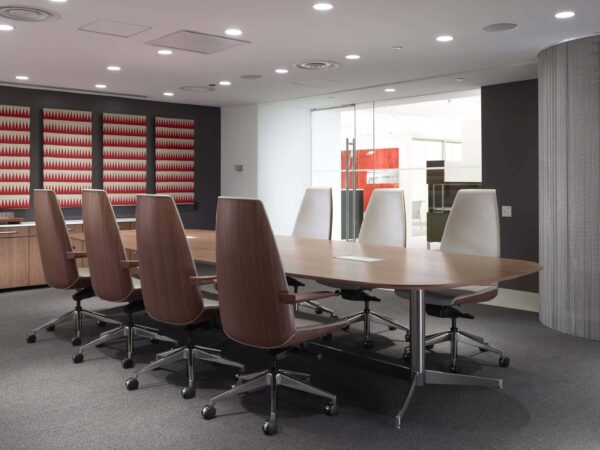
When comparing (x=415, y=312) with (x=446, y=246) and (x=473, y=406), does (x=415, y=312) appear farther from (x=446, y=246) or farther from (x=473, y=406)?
(x=446, y=246)

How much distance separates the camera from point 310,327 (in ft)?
10.8

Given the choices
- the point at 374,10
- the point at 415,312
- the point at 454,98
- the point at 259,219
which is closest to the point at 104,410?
the point at 259,219

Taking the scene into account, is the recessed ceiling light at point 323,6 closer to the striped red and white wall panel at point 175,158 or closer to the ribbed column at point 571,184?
the ribbed column at point 571,184

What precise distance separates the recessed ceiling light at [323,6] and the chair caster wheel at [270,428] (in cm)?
282

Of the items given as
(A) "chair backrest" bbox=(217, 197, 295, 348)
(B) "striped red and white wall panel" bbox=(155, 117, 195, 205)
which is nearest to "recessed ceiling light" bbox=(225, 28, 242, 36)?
(A) "chair backrest" bbox=(217, 197, 295, 348)

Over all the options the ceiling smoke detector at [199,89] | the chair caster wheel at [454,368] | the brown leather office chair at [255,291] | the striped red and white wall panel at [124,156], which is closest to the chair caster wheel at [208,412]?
the brown leather office chair at [255,291]

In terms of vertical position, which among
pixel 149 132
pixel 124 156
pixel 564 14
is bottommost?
pixel 124 156

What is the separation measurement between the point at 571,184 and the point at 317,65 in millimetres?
2769

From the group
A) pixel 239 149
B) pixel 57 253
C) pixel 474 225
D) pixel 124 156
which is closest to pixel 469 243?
pixel 474 225

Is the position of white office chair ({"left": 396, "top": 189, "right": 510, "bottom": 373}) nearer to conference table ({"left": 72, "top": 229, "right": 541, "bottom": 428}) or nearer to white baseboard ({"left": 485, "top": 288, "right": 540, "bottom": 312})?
conference table ({"left": 72, "top": 229, "right": 541, "bottom": 428})

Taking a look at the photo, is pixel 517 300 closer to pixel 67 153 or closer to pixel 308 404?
pixel 308 404

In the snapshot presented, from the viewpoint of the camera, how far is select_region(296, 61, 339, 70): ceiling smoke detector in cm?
641

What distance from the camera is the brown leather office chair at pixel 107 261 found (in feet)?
14.1

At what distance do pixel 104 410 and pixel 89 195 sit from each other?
62.9 inches
